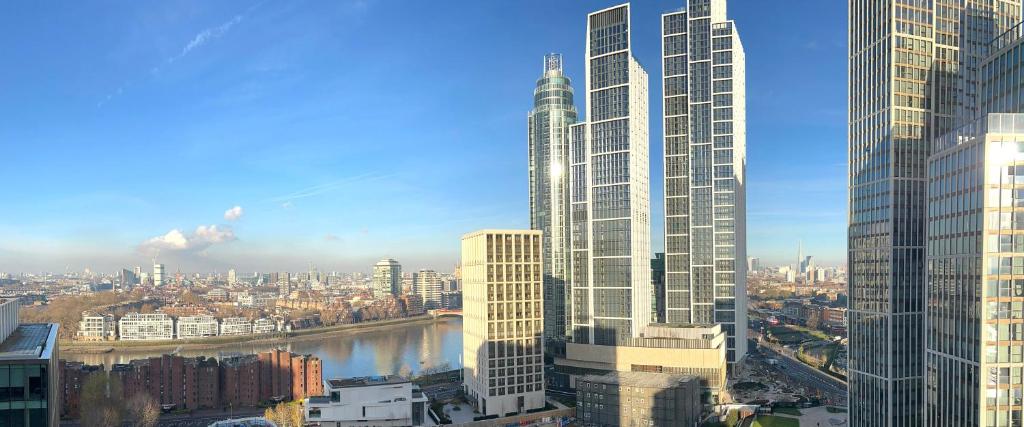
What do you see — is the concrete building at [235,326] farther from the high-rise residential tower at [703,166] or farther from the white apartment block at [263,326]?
the high-rise residential tower at [703,166]

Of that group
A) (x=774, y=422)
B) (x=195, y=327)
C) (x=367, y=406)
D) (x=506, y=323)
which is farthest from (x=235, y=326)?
(x=774, y=422)

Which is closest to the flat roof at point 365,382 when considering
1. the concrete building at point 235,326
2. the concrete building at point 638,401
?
the concrete building at point 638,401

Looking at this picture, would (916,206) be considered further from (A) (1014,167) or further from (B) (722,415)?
(B) (722,415)

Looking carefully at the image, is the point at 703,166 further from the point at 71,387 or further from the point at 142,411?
the point at 71,387

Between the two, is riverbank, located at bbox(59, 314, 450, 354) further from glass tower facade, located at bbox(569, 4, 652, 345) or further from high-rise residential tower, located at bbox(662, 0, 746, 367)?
high-rise residential tower, located at bbox(662, 0, 746, 367)

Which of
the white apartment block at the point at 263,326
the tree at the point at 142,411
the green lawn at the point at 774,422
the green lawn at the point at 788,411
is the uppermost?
the tree at the point at 142,411

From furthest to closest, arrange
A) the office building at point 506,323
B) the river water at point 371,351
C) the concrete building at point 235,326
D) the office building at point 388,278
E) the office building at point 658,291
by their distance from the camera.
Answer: the office building at point 388,278 → the concrete building at point 235,326 → the river water at point 371,351 → the office building at point 658,291 → the office building at point 506,323

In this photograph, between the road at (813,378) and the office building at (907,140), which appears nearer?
the office building at (907,140)

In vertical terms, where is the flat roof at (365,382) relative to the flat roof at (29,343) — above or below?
below

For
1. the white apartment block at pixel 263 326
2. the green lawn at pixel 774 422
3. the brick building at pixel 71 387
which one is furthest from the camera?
the white apartment block at pixel 263 326
